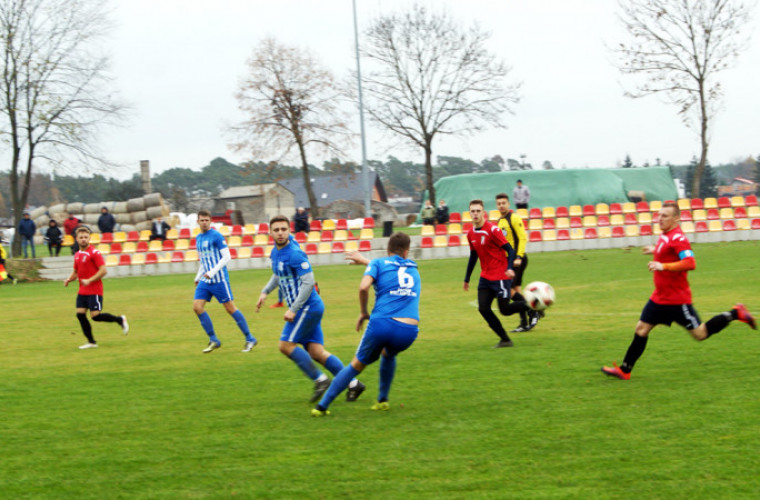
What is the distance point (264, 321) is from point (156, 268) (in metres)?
15.6

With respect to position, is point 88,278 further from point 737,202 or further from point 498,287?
point 737,202

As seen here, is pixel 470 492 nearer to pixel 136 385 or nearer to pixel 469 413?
pixel 469 413

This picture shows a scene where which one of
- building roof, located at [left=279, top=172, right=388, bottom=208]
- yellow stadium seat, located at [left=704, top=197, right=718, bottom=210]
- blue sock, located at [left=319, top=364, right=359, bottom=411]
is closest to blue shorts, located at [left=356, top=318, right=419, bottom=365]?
blue sock, located at [left=319, top=364, right=359, bottom=411]

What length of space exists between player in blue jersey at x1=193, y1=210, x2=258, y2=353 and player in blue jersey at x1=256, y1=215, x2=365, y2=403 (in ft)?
11.4

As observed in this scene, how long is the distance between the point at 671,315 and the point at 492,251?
9.43 feet

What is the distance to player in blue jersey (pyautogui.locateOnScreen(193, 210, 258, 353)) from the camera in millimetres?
10672

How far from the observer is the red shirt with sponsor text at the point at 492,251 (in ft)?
31.8

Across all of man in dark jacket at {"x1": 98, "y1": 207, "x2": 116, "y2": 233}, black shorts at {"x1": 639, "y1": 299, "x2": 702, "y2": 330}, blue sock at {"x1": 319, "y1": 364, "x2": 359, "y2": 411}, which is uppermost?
man in dark jacket at {"x1": 98, "y1": 207, "x2": 116, "y2": 233}

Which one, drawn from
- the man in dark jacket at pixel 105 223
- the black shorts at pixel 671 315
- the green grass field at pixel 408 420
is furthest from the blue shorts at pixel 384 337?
the man in dark jacket at pixel 105 223

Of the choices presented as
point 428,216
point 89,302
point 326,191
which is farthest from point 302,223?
point 326,191

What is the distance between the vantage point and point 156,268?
93.7 feet

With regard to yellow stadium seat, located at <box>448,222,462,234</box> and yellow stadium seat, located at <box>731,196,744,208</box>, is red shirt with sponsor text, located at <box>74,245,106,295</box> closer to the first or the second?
yellow stadium seat, located at <box>448,222,462,234</box>

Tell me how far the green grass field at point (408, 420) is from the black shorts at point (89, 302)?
0.63 meters

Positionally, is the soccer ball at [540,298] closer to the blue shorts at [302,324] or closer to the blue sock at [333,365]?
the blue sock at [333,365]
